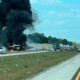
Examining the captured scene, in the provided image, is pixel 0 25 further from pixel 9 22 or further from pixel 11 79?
pixel 11 79

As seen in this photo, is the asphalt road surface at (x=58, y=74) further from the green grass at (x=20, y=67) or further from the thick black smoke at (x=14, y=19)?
the thick black smoke at (x=14, y=19)

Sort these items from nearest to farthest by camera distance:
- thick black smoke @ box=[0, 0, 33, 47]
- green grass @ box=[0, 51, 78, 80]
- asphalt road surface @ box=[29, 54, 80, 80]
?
asphalt road surface @ box=[29, 54, 80, 80], green grass @ box=[0, 51, 78, 80], thick black smoke @ box=[0, 0, 33, 47]

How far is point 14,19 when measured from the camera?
93.3 meters

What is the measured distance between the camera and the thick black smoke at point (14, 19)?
8975 cm

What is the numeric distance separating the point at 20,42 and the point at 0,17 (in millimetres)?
8800

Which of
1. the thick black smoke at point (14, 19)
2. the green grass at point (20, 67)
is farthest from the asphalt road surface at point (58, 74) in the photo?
the thick black smoke at point (14, 19)

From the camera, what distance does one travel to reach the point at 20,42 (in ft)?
299

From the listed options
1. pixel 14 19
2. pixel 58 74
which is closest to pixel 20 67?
pixel 58 74

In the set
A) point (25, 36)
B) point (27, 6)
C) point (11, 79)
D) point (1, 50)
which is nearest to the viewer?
point (11, 79)

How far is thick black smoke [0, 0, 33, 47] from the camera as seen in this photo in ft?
294

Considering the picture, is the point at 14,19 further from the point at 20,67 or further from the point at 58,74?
the point at 58,74

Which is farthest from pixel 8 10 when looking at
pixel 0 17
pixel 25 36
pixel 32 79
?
pixel 32 79

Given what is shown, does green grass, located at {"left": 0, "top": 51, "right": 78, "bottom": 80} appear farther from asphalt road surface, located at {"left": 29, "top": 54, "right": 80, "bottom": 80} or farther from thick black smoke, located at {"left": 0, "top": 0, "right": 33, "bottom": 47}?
thick black smoke, located at {"left": 0, "top": 0, "right": 33, "bottom": 47}

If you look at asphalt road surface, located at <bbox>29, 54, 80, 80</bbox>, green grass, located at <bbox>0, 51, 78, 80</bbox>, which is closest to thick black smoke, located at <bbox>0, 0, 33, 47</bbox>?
green grass, located at <bbox>0, 51, 78, 80</bbox>
